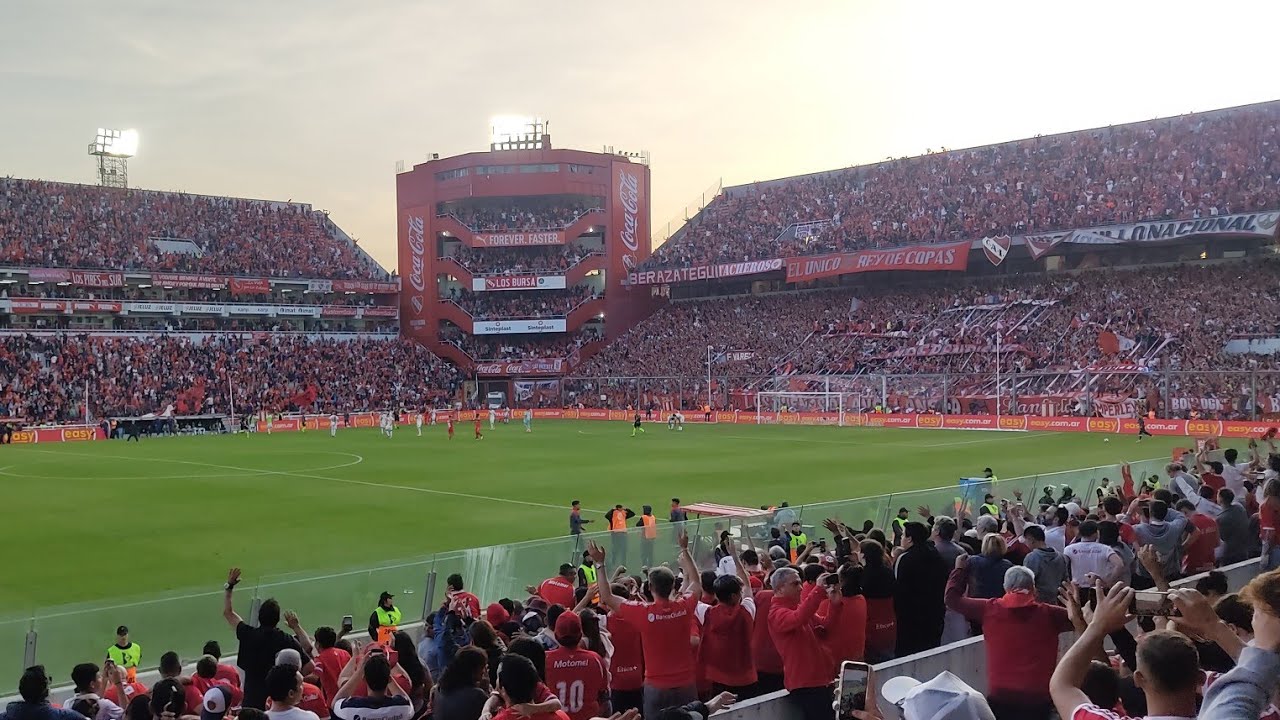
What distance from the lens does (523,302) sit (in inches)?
3258

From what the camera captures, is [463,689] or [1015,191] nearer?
[463,689]

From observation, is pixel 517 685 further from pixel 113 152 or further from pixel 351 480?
pixel 113 152

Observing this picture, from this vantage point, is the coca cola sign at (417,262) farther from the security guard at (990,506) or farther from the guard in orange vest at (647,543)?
the guard in orange vest at (647,543)

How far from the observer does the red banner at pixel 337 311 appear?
7944cm

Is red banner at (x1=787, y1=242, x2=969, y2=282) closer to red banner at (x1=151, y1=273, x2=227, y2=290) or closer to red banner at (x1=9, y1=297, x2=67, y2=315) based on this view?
red banner at (x1=151, y1=273, x2=227, y2=290)

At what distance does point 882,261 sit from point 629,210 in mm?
24343

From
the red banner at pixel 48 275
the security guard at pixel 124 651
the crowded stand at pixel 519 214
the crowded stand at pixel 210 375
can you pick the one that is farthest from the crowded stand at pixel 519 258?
the security guard at pixel 124 651

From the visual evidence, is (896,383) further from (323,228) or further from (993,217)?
(323,228)

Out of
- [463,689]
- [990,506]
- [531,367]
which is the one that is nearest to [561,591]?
[463,689]

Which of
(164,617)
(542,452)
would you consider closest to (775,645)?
(164,617)

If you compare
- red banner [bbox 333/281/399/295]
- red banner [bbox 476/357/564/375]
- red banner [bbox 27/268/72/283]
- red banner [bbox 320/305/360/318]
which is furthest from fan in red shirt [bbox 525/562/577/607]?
red banner [bbox 333/281/399/295]

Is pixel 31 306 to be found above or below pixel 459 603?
above

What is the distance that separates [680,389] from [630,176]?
22566mm

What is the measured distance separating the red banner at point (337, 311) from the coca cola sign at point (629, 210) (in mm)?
22116
